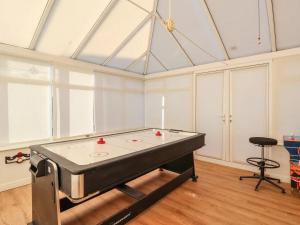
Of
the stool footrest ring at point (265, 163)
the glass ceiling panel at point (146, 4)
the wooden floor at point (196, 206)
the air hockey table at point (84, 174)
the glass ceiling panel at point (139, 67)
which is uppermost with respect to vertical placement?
the glass ceiling panel at point (146, 4)

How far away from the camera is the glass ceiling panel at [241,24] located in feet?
8.91

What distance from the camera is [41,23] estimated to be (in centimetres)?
275

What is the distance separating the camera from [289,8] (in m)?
2.55

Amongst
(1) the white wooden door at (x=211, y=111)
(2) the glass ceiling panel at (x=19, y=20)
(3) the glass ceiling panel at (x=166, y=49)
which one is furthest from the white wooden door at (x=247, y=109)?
(2) the glass ceiling panel at (x=19, y=20)

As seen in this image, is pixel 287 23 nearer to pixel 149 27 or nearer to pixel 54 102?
pixel 149 27

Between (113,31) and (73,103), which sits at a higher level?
(113,31)

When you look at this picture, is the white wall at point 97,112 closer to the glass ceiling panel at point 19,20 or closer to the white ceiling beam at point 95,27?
the white ceiling beam at point 95,27

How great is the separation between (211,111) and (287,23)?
83.9 inches

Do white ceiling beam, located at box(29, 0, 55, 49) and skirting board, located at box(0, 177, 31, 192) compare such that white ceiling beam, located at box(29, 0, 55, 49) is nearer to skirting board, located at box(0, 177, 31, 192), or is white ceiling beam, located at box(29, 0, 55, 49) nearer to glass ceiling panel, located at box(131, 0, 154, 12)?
glass ceiling panel, located at box(131, 0, 154, 12)

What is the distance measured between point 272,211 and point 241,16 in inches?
116

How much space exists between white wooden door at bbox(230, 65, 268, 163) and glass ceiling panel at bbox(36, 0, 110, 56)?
3.06 m

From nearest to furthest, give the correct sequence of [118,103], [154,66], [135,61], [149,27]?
1. [149,27]
2. [135,61]
3. [118,103]
4. [154,66]

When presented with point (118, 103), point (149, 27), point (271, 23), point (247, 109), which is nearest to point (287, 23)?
point (271, 23)

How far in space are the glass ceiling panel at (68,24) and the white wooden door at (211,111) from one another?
279 centimetres
